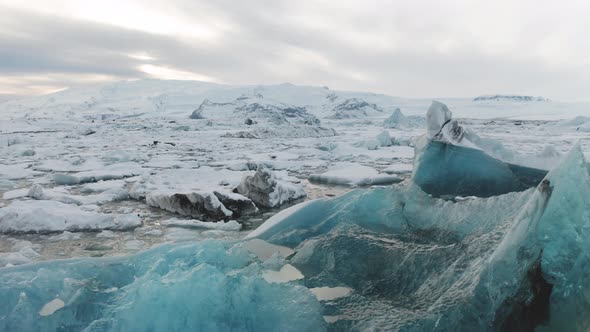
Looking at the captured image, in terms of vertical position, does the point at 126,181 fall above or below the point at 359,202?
below

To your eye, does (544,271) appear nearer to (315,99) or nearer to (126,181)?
(126,181)

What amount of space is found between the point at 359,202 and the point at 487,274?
1702 mm

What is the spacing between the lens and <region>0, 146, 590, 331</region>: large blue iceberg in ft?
5.64

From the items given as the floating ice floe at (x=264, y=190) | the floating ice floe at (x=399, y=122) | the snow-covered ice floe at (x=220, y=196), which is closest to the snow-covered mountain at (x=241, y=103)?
the floating ice floe at (x=399, y=122)

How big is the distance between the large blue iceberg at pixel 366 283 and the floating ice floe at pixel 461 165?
2.10 m

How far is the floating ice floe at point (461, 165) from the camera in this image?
473cm

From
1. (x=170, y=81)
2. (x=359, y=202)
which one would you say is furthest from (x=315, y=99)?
(x=359, y=202)

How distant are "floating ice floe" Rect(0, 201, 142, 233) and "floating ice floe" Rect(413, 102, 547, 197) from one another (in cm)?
331

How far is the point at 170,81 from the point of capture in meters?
77.1

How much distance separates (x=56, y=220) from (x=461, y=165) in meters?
4.30

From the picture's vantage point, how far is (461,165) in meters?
4.91

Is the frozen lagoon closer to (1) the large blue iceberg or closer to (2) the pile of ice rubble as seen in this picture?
(1) the large blue iceberg

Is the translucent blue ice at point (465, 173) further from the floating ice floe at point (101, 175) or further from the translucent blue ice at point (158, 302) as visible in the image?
the floating ice floe at point (101, 175)

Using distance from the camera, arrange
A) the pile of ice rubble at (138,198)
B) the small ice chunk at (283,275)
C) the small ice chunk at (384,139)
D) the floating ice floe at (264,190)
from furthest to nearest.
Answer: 1. the small ice chunk at (384,139)
2. the floating ice floe at (264,190)
3. the pile of ice rubble at (138,198)
4. the small ice chunk at (283,275)
